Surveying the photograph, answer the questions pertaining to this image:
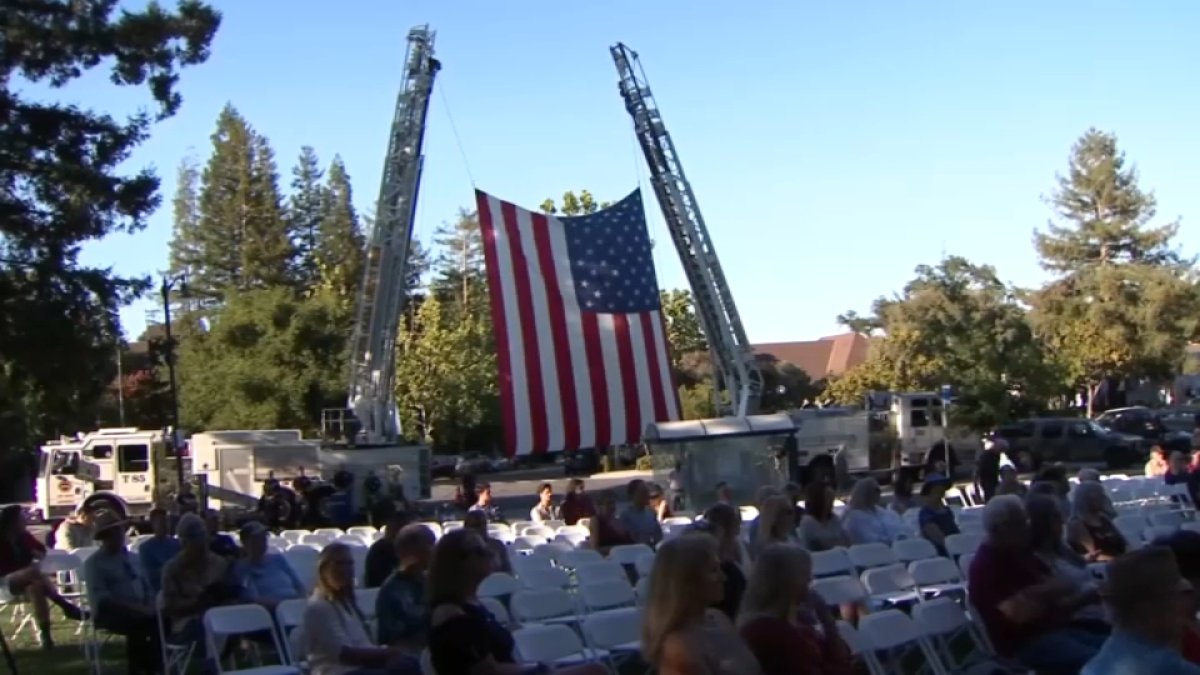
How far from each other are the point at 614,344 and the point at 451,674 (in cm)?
1640

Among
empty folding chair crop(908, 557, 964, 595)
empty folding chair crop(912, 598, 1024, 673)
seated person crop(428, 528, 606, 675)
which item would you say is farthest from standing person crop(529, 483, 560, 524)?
seated person crop(428, 528, 606, 675)

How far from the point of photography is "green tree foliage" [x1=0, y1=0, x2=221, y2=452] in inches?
531

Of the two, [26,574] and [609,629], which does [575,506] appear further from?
[609,629]

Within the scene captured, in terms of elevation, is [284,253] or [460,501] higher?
[284,253]

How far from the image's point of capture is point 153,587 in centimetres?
945

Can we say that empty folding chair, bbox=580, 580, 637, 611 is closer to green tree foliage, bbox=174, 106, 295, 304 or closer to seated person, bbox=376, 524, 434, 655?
seated person, bbox=376, 524, 434, 655

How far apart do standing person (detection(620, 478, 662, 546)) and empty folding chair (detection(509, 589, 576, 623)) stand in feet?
10.8

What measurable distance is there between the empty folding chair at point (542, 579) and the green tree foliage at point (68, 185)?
6.79 meters

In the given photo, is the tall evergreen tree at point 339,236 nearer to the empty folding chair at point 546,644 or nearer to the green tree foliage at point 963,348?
the green tree foliage at point 963,348

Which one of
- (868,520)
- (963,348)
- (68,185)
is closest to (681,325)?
(963,348)

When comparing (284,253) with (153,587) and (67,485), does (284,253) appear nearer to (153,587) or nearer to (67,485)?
(67,485)

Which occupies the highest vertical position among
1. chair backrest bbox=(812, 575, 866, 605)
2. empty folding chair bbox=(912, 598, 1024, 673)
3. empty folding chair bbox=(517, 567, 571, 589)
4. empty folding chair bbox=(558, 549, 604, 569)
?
empty folding chair bbox=(558, 549, 604, 569)

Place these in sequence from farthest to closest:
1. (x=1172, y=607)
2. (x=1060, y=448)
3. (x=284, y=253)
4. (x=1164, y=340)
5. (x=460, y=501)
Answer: (x=284, y=253) → (x=1164, y=340) → (x=1060, y=448) → (x=460, y=501) → (x=1172, y=607)

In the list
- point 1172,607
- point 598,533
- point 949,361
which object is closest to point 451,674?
point 1172,607
